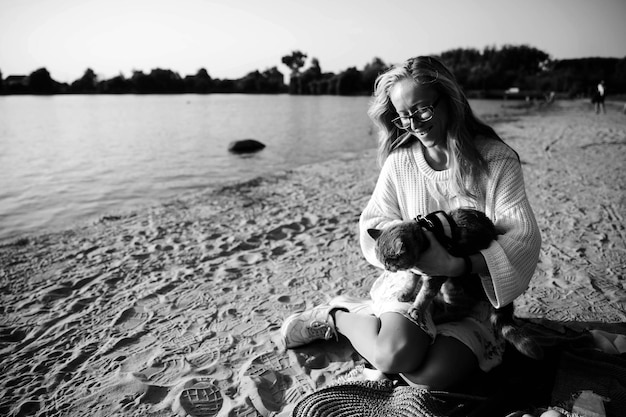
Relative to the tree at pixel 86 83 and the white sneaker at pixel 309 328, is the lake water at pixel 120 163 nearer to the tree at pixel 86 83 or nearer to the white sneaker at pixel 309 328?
the white sneaker at pixel 309 328

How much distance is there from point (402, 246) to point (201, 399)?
5.51 feet

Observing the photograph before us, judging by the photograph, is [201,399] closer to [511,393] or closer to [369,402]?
[369,402]

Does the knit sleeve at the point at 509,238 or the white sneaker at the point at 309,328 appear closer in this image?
the knit sleeve at the point at 509,238

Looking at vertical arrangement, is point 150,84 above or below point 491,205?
above

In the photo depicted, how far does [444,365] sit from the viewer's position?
2.23 metres

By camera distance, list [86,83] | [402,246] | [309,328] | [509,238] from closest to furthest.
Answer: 1. [402,246]
2. [509,238]
3. [309,328]
4. [86,83]

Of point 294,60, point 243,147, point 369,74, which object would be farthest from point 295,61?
point 243,147

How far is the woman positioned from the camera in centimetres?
219

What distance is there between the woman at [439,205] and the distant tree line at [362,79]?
65996 millimetres

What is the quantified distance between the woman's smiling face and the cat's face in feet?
2.00

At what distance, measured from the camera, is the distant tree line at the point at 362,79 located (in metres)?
70.6

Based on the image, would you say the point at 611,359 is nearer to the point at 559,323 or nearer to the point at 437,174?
the point at 559,323

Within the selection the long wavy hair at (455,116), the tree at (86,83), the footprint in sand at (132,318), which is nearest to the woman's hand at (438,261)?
the long wavy hair at (455,116)

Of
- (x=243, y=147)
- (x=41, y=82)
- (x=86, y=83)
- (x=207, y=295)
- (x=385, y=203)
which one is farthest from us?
(x=86, y=83)
